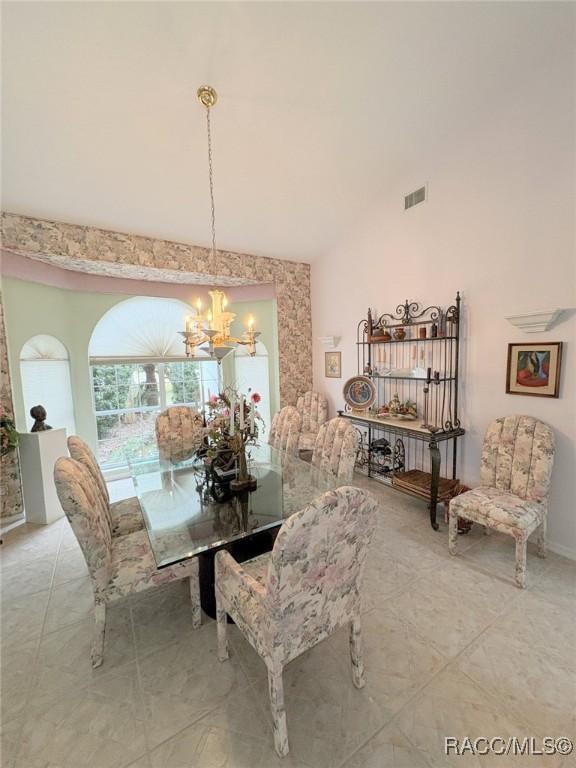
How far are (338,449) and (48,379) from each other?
3650mm

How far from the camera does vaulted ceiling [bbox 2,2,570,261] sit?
196cm

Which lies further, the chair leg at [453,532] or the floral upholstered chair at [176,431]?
the floral upholstered chair at [176,431]

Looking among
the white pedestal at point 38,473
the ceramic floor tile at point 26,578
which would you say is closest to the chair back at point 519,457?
the ceramic floor tile at point 26,578

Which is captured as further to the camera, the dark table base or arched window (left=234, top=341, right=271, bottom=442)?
arched window (left=234, top=341, right=271, bottom=442)

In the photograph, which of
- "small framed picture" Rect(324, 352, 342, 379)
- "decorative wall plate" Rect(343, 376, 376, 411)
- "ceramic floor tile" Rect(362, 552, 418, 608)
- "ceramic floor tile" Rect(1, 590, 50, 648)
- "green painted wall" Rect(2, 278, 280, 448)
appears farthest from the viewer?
"small framed picture" Rect(324, 352, 342, 379)

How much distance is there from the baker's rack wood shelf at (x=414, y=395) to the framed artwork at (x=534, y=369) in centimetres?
50

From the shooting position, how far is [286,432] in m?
3.40

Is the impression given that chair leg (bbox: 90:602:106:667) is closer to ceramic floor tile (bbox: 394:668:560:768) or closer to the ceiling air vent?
ceramic floor tile (bbox: 394:668:560:768)

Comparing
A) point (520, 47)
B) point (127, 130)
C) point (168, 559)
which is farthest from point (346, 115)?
point (168, 559)

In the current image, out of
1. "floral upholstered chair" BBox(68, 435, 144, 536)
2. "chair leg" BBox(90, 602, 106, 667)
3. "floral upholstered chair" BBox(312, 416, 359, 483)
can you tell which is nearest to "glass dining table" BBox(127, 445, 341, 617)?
"floral upholstered chair" BBox(312, 416, 359, 483)

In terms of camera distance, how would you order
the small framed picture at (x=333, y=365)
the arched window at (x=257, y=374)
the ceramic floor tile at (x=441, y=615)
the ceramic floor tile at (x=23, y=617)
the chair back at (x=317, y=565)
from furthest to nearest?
the arched window at (x=257, y=374) < the small framed picture at (x=333, y=365) < the ceramic floor tile at (x=23, y=617) < the ceramic floor tile at (x=441, y=615) < the chair back at (x=317, y=565)

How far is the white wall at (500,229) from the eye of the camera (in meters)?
2.37

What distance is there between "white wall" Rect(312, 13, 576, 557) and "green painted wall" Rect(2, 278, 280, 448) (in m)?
2.18

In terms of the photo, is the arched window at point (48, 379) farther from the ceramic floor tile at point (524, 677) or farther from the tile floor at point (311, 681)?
the ceramic floor tile at point (524, 677)
